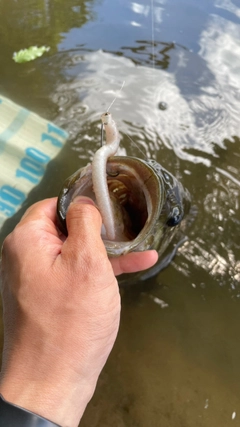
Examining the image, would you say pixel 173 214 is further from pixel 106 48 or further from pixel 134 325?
pixel 106 48

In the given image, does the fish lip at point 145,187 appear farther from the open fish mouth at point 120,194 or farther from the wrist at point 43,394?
the wrist at point 43,394

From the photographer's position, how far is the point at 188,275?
1.96m

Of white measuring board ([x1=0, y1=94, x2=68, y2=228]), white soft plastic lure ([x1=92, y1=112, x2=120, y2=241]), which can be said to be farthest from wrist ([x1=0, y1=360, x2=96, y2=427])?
white measuring board ([x1=0, y1=94, x2=68, y2=228])

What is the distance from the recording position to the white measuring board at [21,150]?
7.68 ft

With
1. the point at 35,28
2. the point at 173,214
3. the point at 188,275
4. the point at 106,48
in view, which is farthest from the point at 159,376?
the point at 35,28

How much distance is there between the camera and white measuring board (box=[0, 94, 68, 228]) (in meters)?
2.34

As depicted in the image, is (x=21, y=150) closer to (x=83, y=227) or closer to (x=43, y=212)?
(x=43, y=212)

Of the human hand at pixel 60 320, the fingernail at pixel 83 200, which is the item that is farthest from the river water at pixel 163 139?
the fingernail at pixel 83 200

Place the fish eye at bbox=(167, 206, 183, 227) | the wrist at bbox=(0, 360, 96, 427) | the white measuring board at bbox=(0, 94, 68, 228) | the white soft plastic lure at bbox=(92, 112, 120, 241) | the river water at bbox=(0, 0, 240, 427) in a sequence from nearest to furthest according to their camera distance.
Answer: the wrist at bbox=(0, 360, 96, 427) → the white soft plastic lure at bbox=(92, 112, 120, 241) → the fish eye at bbox=(167, 206, 183, 227) → the river water at bbox=(0, 0, 240, 427) → the white measuring board at bbox=(0, 94, 68, 228)

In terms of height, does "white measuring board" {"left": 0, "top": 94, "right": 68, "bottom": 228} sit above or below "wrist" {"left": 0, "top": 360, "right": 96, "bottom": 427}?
below

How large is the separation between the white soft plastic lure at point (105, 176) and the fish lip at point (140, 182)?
0.04 m

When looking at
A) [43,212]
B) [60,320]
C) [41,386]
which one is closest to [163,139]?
[43,212]

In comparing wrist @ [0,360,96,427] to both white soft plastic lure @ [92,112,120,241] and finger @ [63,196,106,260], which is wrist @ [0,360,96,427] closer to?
finger @ [63,196,106,260]

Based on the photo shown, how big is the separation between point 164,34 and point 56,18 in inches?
34.6
